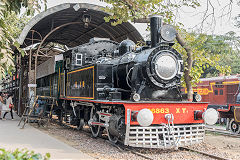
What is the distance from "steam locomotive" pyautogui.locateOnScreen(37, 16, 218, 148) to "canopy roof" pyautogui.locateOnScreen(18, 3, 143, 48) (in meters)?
4.48

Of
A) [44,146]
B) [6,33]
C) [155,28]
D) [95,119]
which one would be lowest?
[44,146]

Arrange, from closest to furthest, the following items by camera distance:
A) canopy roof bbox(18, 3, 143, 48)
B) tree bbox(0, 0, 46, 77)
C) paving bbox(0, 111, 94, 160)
→ 1. tree bbox(0, 0, 46, 77)
2. paving bbox(0, 111, 94, 160)
3. canopy roof bbox(18, 3, 143, 48)

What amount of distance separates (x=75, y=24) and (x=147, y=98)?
10.2 m

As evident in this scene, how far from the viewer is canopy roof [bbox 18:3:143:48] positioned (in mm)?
12406

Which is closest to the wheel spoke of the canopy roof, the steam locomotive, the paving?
the steam locomotive

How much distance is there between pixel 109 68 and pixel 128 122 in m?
2.55

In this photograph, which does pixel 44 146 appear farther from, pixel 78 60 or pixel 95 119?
pixel 78 60

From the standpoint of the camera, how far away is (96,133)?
8.93m

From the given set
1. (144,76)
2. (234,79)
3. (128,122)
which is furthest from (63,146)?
(234,79)

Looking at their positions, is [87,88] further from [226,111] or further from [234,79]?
[234,79]

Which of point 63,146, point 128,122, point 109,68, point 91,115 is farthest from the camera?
point 91,115

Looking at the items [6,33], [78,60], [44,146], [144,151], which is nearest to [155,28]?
[144,151]

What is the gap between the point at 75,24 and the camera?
632 inches

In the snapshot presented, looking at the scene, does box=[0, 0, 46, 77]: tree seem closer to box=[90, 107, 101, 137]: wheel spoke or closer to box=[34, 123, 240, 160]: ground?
box=[34, 123, 240, 160]: ground
